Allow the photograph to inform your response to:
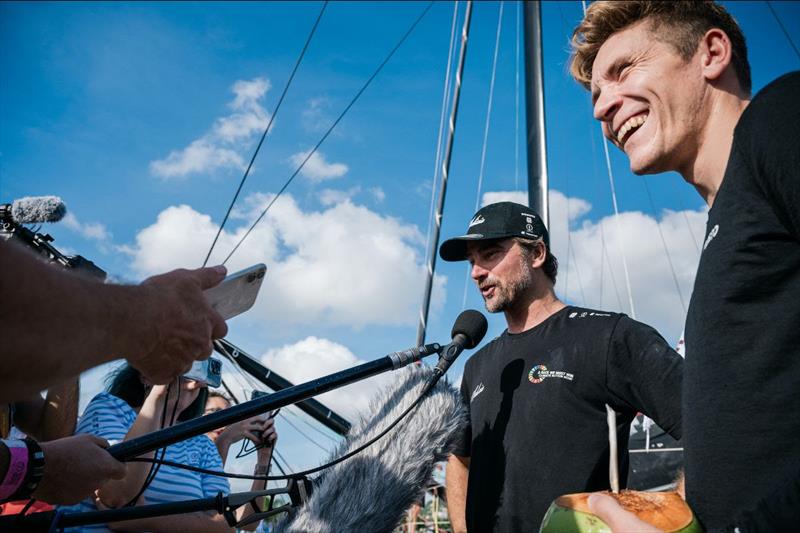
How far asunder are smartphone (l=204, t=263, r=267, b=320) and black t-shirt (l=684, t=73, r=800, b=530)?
1.13 meters

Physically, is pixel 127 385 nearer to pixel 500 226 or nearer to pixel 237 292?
pixel 237 292

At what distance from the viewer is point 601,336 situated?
260 centimetres

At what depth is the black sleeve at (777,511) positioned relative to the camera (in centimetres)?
96

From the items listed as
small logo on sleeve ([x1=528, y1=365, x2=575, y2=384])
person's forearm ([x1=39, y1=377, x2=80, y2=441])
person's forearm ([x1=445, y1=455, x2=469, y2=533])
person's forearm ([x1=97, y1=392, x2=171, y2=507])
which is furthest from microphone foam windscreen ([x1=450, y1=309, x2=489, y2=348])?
person's forearm ([x1=39, y1=377, x2=80, y2=441])

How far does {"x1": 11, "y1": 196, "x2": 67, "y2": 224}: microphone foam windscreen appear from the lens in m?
2.32

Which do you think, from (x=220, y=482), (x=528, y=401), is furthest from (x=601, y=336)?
(x=220, y=482)

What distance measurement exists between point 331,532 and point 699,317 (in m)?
1.13

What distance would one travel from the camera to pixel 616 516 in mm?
1112

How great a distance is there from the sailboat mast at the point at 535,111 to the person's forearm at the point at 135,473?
4.17 meters

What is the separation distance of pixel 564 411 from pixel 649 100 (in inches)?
56.7

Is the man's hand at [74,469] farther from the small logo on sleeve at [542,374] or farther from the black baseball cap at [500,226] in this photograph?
the black baseball cap at [500,226]

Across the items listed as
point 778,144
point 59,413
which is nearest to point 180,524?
point 59,413

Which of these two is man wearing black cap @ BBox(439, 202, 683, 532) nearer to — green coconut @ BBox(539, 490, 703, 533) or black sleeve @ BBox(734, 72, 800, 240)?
green coconut @ BBox(539, 490, 703, 533)

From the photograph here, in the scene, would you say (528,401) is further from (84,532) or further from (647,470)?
(647,470)
